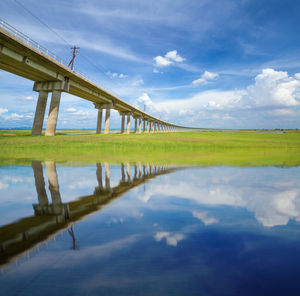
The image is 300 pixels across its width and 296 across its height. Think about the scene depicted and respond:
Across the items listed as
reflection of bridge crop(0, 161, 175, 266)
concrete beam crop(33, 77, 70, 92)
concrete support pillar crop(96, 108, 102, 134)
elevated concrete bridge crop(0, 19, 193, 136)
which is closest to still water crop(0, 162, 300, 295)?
reflection of bridge crop(0, 161, 175, 266)

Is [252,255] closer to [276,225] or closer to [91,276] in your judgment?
[276,225]

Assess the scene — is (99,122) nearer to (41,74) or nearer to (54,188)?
(41,74)

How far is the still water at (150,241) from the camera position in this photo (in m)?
2.65

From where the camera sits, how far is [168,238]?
3.82 m

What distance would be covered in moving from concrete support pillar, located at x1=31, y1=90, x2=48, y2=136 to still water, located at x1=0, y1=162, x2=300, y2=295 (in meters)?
37.8

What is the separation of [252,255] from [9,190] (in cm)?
731

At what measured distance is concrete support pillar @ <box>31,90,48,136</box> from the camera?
133 feet

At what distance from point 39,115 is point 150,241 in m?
43.9

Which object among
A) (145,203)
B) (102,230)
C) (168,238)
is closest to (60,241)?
(102,230)

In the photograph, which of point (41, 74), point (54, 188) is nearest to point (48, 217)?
point (54, 188)

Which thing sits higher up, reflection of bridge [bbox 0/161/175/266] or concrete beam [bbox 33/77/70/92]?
concrete beam [bbox 33/77/70/92]

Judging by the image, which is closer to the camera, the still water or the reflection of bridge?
the still water

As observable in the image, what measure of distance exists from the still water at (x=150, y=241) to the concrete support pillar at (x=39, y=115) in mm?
37778

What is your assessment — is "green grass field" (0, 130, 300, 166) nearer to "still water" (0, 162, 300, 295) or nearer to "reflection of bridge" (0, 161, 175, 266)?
"reflection of bridge" (0, 161, 175, 266)
